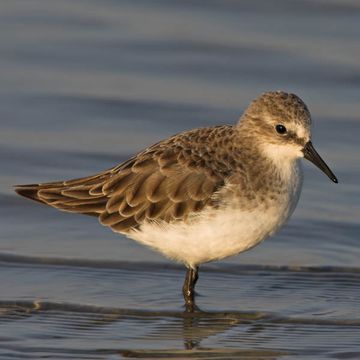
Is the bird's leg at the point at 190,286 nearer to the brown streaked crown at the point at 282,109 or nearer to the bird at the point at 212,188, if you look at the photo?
the bird at the point at 212,188

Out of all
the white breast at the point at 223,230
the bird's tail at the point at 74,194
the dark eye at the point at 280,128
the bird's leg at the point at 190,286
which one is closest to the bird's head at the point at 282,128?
the dark eye at the point at 280,128

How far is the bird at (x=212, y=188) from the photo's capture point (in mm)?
9828

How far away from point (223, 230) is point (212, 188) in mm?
345

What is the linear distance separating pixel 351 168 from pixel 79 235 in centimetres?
285

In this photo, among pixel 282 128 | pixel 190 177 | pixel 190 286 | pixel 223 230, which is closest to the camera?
pixel 223 230

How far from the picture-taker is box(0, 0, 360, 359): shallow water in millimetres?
9711

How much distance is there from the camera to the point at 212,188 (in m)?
9.89

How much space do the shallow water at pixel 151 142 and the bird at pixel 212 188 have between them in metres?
0.60

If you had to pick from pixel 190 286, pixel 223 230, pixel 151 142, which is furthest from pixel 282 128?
pixel 151 142

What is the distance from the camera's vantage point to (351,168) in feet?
41.5

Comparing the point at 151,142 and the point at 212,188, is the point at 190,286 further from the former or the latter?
the point at 151,142

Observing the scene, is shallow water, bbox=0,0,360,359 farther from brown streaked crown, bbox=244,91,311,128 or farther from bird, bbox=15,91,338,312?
brown streaked crown, bbox=244,91,311,128

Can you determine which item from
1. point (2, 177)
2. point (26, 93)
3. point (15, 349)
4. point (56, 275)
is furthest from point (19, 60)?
point (15, 349)

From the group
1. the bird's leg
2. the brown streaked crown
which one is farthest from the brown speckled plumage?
the bird's leg
